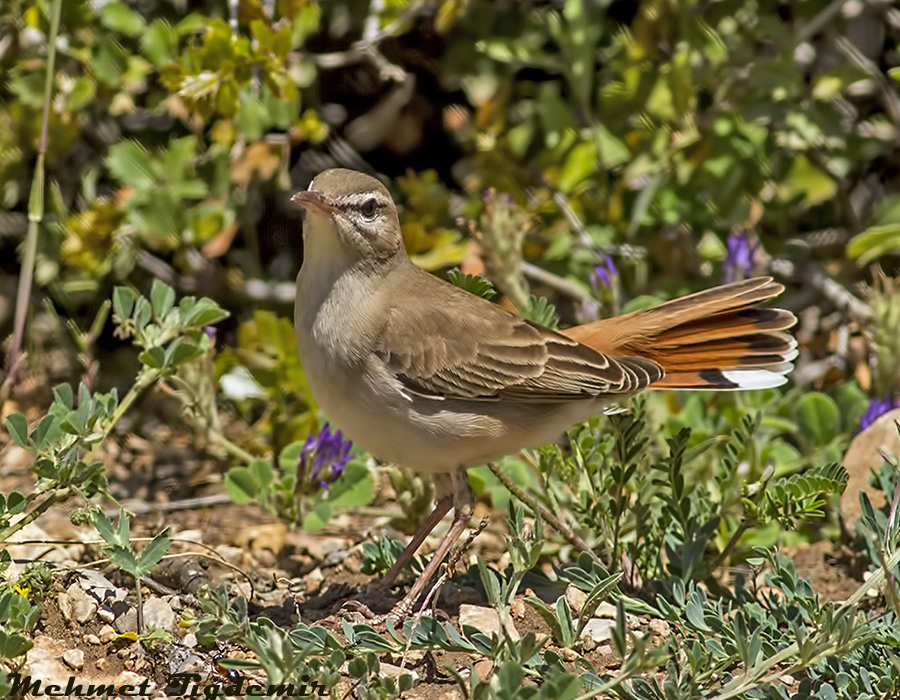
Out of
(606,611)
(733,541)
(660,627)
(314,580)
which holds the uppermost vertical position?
(733,541)

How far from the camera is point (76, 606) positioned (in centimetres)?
418

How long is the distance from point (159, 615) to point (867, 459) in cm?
301

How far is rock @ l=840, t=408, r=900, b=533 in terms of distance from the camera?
5.32 metres

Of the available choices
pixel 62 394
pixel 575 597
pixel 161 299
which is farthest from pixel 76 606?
pixel 575 597

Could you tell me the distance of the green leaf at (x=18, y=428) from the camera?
13.3 feet

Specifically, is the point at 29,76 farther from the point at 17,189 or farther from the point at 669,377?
the point at 669,377

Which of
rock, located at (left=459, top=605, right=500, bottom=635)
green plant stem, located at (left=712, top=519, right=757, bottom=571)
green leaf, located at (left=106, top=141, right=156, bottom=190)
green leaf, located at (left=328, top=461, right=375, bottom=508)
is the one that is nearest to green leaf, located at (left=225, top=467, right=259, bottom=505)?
green leaf, located at (left=328, top=461, right=375, bottom=508)

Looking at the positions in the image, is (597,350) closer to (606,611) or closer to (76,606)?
(606,611)

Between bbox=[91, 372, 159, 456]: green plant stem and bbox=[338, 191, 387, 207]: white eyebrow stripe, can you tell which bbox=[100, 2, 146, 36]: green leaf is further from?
bbox=[91, 372, 159, 456]: green plant stem

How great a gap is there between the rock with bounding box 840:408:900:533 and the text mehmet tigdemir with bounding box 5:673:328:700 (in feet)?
8.69

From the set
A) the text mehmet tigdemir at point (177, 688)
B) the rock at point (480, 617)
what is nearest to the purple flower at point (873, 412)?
the rock at point (480, 617)

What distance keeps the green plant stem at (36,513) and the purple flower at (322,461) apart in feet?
4.20

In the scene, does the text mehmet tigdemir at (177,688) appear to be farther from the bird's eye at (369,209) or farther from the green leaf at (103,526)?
the bird's eye at (369,209)

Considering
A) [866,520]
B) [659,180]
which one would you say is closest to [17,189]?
[659,180]
